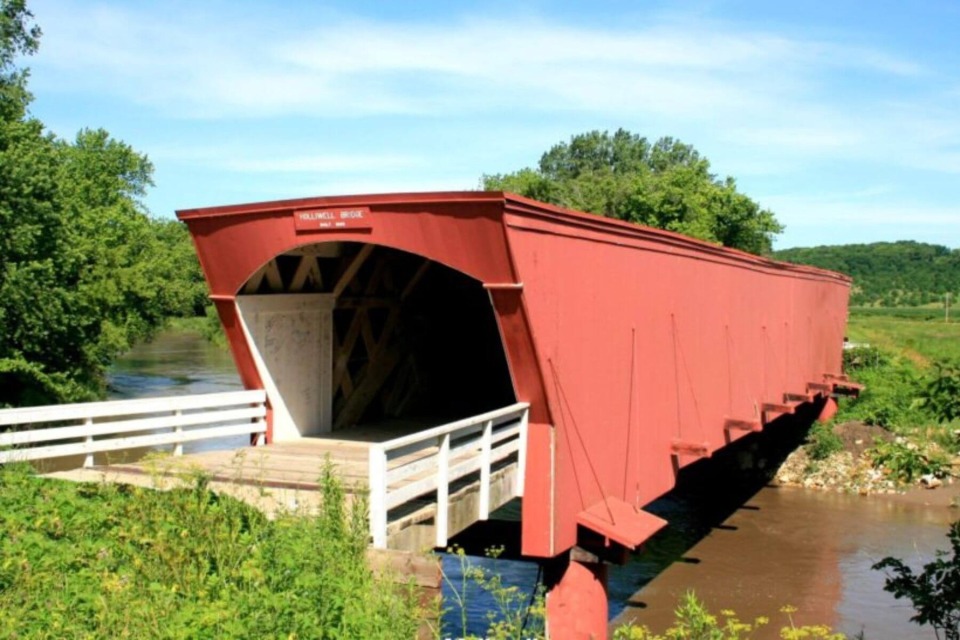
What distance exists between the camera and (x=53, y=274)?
2238cm

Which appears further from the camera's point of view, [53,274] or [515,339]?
[53,274]

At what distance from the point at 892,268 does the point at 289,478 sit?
130 meters

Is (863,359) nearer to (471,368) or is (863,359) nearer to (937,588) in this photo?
(471,368)

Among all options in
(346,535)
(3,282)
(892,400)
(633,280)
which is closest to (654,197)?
(892,400)

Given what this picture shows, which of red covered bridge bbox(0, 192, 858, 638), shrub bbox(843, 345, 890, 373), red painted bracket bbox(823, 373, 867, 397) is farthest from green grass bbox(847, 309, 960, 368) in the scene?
red covered bridge bbox(0, 192, 858, 638)

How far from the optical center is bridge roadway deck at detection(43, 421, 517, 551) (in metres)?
7.80

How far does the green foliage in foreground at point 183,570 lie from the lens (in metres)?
5.90

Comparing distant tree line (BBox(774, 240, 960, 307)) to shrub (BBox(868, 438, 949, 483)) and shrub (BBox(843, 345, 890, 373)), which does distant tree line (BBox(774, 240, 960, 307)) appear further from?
shrub (BBox(868, 438, 949, 483))

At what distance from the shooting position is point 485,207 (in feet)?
28.0

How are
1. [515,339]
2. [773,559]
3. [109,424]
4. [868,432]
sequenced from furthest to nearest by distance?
[868,432] < [773,559] < [109,424] < [515,339]

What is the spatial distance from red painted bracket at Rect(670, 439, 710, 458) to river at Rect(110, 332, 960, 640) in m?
3.33

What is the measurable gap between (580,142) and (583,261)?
96599 mm

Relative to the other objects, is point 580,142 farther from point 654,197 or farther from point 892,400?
point 892,400

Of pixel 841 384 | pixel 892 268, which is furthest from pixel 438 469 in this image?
pixel 892 268
